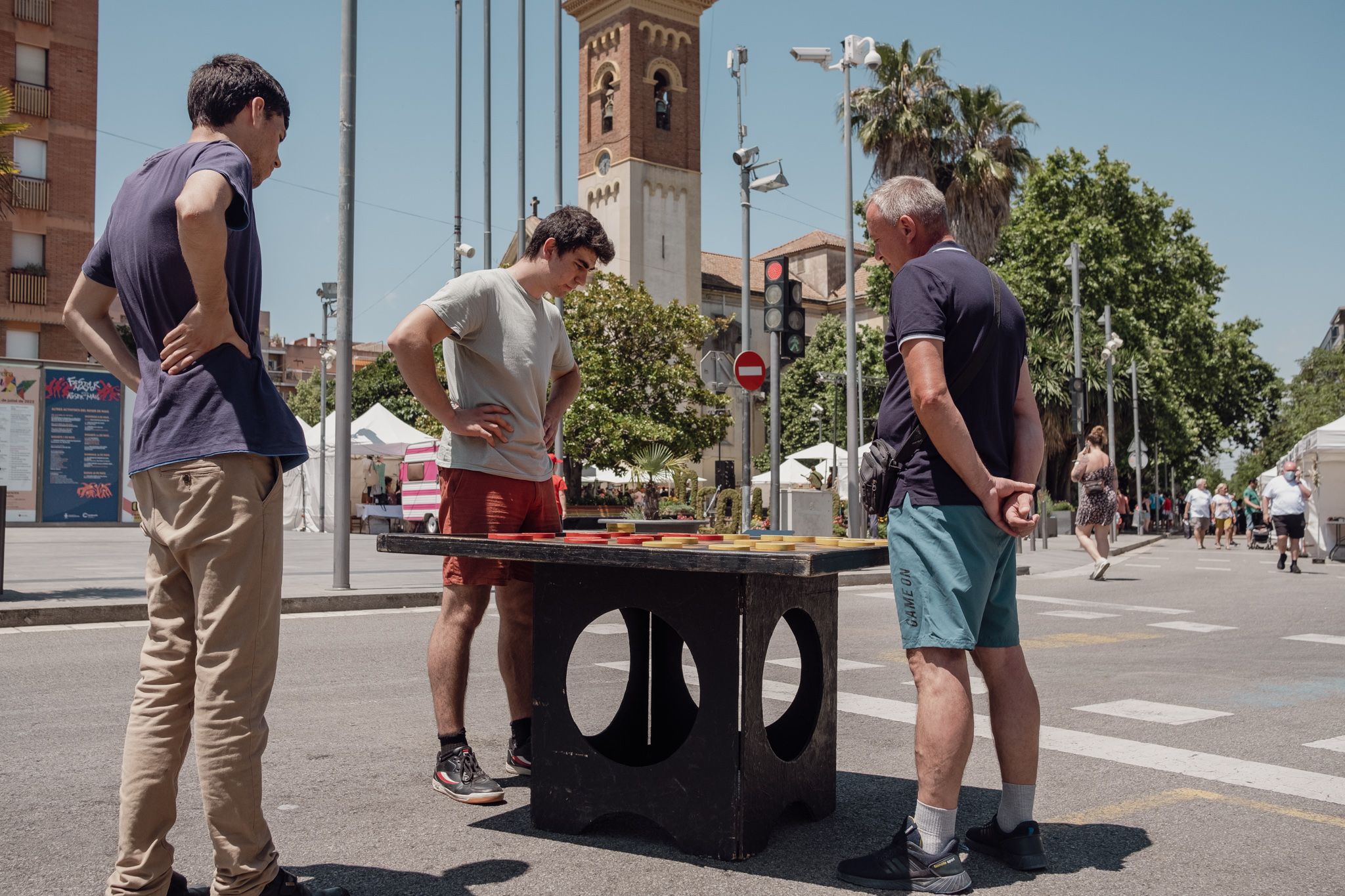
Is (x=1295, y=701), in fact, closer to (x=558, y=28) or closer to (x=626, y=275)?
(x=558, y=28)

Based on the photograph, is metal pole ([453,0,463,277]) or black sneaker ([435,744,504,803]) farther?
metal pole ([453,0,463,277])

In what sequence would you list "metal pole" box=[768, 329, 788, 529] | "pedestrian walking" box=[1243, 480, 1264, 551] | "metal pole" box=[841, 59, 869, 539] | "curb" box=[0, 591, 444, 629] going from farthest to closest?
1. "pedestrian walking" box=[1243, 480, 1264, 551]
2. "metal pole" box=[841, 59, 869, 539]
3. "metal pole" box=[768, 329, 788, 529]
4. "curb" box=[0, 591, 444, 629]

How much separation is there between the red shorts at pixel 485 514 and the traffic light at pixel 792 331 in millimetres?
10057

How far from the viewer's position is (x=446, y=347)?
4395mm

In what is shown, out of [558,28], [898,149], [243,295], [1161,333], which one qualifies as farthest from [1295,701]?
[1161,333]

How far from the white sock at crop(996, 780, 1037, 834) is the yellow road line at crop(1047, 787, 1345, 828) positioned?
51 centimetres

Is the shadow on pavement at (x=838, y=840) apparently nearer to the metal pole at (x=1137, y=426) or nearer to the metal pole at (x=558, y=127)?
the metal pole at (x=558, y=127)

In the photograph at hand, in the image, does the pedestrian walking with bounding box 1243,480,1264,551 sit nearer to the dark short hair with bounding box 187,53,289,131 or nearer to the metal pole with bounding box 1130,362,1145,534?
the metal pole with bounding box 1130,362,1145,534

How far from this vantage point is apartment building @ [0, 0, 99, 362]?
120 feet

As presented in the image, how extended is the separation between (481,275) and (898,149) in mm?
30636

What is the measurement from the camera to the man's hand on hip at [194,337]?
2729 mm

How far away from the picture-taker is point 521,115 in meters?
25.3

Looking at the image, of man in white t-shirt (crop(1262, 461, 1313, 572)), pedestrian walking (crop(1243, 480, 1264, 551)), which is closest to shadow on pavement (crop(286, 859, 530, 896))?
man in white t-shirt (crop(1262, 461, 1313, 572))

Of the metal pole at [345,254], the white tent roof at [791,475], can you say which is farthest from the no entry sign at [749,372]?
the white tent roof at [791,475]
